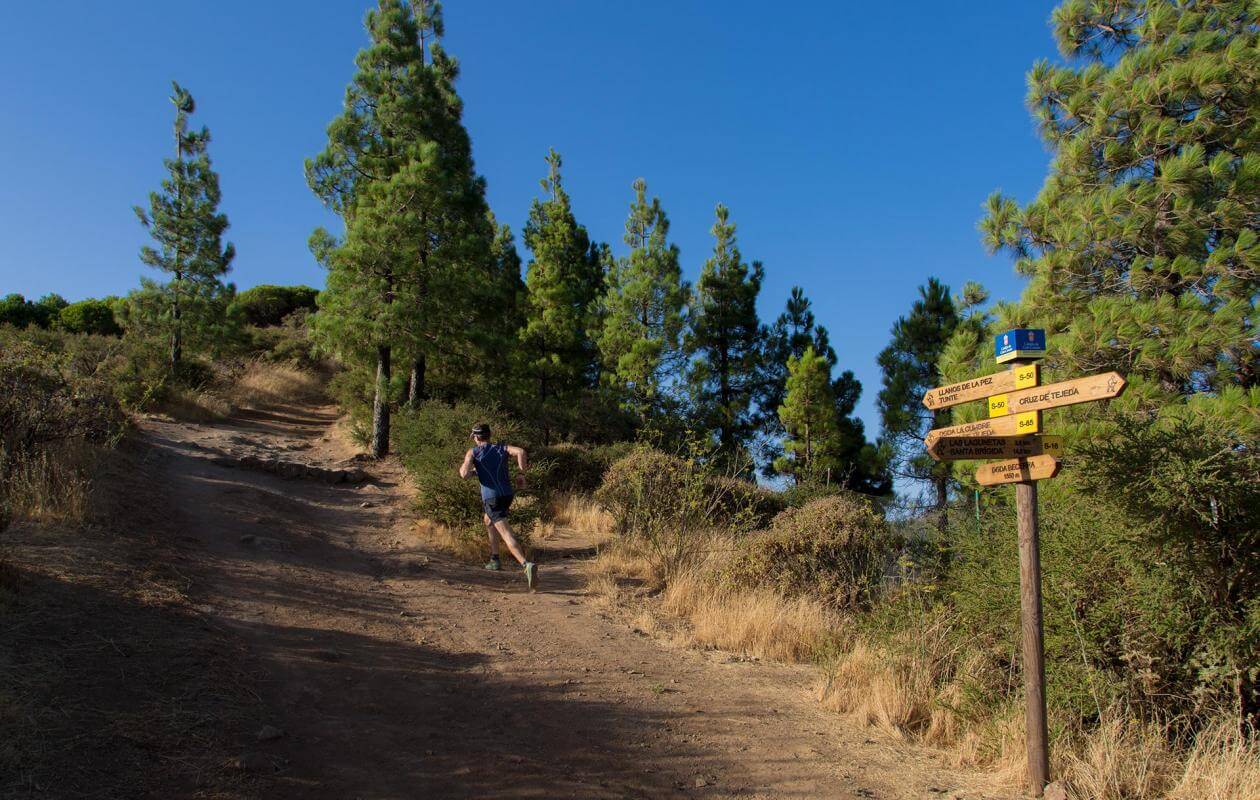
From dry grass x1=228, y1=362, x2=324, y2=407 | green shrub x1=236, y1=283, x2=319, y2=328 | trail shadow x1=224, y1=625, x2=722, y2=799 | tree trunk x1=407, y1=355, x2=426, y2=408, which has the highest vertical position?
green shrub x1=236, y1=283, x2=319, y2=328

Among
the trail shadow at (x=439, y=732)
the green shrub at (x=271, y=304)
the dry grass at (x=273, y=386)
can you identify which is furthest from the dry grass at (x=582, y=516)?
the green shrub at (x=271, y=304)

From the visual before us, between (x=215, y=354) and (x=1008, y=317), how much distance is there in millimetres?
25017

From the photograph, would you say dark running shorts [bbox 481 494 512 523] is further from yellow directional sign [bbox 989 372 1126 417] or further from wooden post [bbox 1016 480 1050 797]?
wooden post [bbox 1016 480 1050 797]

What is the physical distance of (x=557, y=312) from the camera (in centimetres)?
2178

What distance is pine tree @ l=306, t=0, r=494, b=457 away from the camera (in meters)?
16.4

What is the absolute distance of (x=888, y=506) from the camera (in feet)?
35.9

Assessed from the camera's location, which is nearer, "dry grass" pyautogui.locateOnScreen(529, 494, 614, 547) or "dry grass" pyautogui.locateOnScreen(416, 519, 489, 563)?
"dry grass" pyautogui.locateOnScreen(416, 519, 489, 563)

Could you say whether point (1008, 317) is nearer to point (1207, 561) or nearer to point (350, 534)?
point (1207, 561)

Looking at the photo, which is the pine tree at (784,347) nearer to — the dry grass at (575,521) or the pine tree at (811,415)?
the pine tree at (811,415)

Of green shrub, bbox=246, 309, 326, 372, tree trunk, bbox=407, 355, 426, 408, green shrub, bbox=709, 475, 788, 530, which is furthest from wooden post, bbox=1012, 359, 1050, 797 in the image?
green shrub, bbox=246, 309, 326, 372

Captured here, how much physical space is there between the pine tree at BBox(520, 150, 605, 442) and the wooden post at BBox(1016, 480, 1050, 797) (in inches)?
653

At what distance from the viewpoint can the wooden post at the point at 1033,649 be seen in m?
4.25

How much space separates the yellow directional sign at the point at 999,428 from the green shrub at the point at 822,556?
12.7 feet

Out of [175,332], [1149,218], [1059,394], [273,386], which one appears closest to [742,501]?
[1149,218]
